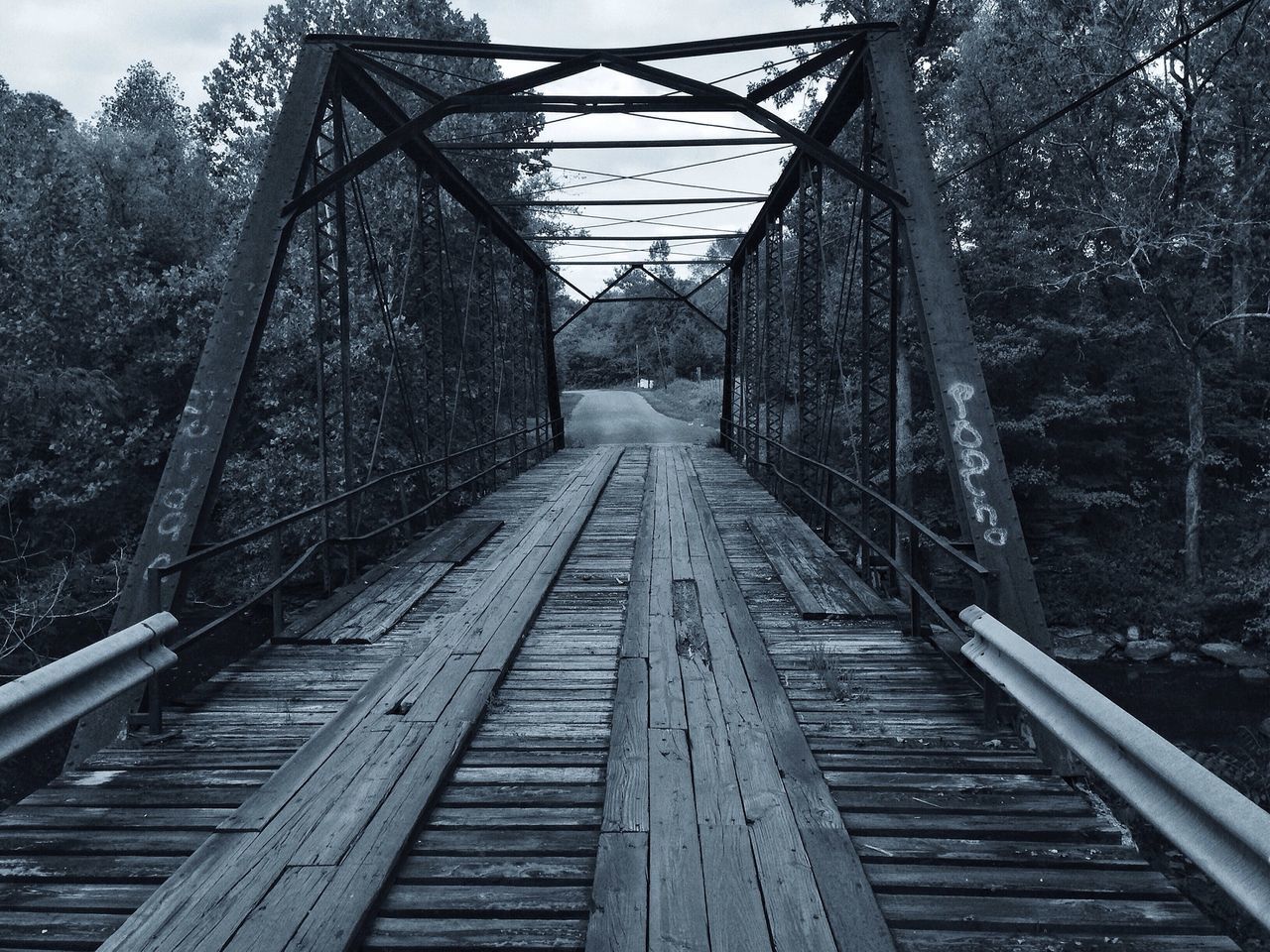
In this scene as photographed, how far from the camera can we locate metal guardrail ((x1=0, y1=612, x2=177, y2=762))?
2.75 metres

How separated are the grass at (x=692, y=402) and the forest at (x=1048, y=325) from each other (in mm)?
21360

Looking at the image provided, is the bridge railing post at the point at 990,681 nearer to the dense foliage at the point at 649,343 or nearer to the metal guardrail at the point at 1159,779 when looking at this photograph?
the metal guardrail at the point at 1159,779

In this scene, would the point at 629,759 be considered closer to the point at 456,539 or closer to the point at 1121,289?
the point at 456,539

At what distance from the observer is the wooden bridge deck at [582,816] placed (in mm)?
2502

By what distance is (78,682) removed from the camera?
3172mm

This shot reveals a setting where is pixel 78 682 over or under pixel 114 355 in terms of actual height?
under

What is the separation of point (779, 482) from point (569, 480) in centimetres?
480

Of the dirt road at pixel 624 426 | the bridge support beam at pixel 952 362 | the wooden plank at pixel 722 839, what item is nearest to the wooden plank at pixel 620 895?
the wooden plank at pixel 722 839

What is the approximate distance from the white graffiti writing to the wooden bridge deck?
955mm

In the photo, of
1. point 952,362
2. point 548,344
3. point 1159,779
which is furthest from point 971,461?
point 548,344

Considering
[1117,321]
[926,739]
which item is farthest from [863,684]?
[1117,321]

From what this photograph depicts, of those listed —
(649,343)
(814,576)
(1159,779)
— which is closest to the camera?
(1159,779)

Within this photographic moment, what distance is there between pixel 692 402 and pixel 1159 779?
176 feet

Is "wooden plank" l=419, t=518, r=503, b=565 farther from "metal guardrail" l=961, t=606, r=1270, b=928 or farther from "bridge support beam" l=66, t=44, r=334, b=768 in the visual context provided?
"metal guardrail" l=961, t=606, r=1270, b=928
